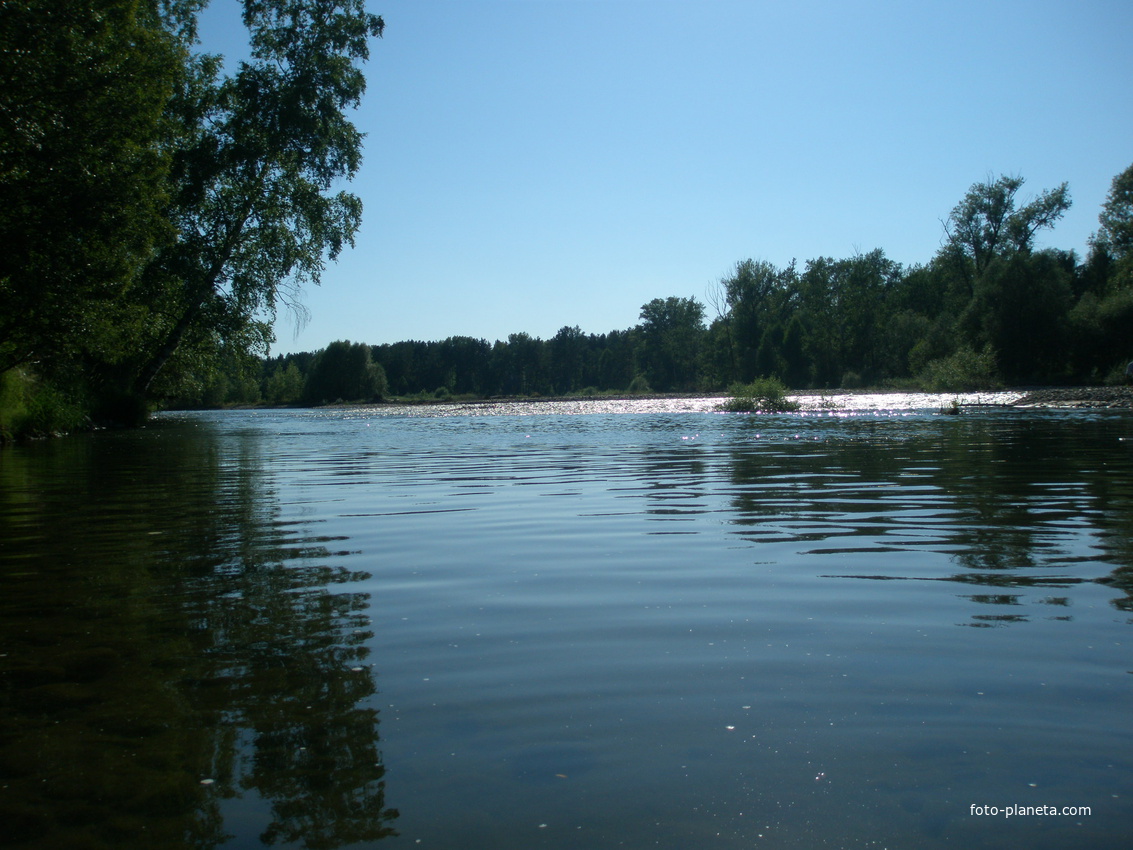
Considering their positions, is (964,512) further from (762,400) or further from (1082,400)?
(1082,400)

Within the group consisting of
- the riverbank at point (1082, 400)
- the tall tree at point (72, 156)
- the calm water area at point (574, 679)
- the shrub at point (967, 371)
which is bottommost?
the calm water area at point (574, 679)

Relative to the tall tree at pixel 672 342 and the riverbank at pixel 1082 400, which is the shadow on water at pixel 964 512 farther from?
the tall tree at pixel 672 342

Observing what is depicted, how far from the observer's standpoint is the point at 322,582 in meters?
5.66

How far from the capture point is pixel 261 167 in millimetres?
30906

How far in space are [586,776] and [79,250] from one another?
72.2 feet

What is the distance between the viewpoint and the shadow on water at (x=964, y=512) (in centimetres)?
559

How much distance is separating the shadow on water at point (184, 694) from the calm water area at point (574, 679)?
16 millimetres

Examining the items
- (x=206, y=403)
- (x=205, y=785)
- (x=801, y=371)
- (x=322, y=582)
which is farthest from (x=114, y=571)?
(x=206, y=403)

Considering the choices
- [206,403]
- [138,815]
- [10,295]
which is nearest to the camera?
[138,815]

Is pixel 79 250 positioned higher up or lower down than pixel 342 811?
higher up

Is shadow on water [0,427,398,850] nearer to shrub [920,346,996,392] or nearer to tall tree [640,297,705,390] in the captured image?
shrub [920,346,996,392]

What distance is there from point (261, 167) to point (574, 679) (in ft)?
103

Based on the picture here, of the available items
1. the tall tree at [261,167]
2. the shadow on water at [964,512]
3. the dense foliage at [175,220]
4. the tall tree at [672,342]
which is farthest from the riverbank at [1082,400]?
the tall tree at [672,342]

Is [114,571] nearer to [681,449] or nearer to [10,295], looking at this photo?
[681,449]
